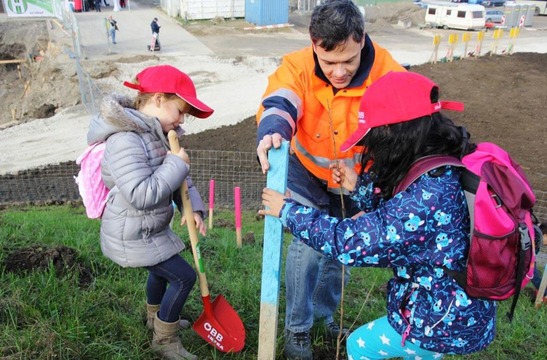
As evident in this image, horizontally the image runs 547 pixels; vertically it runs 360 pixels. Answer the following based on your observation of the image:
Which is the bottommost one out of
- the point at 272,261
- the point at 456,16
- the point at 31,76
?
the point at 31,76

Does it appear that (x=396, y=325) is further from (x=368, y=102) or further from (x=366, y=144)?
(x=368, y=102)

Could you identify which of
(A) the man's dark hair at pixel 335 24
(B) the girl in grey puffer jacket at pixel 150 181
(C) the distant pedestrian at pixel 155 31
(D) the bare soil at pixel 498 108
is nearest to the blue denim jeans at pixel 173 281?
(B) the girl in grey puffer jacket at pixel 150 181

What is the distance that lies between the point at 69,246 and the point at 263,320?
6.33ft

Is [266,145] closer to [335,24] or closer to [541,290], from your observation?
[335,24]

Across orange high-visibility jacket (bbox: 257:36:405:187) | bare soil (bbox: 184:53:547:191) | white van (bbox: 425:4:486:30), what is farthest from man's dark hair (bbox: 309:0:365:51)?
white van (bbox: 425:4:486:30)

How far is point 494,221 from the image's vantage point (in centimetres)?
182

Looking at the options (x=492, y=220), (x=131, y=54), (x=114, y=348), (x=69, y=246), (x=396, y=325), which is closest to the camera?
(x=492, y=220)

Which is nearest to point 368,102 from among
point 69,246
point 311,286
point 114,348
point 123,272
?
point 311,286

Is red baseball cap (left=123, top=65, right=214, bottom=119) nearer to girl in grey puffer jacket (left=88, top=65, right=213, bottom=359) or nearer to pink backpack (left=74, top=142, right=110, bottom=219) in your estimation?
girl in grey puffer jacket (left=88, top=65, right=213, bottom=359)

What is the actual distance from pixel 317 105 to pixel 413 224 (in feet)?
3.57

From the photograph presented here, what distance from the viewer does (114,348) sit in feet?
8.57

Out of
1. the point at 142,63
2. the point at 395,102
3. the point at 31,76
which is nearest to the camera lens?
the point at 395,102

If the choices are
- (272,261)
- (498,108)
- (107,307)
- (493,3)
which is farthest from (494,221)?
(493,3)

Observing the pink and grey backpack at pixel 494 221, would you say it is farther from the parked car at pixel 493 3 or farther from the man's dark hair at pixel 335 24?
the parked car at pixel 493 3
